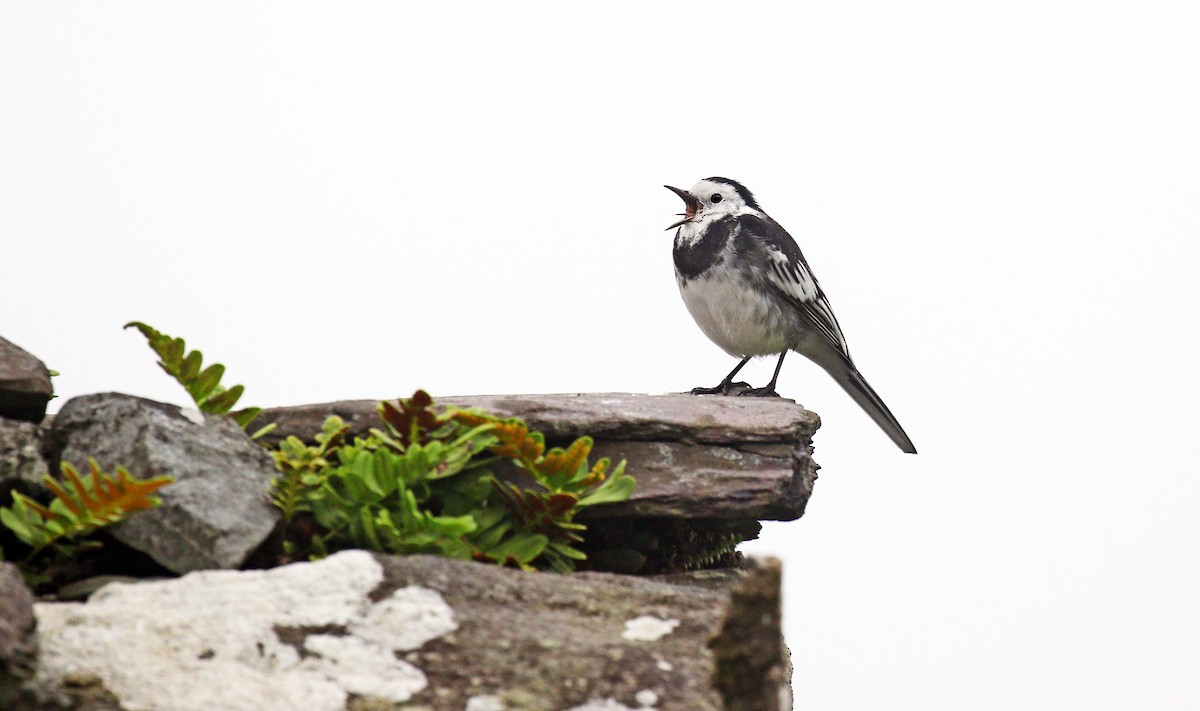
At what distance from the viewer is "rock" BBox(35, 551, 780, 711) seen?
332 centimetres

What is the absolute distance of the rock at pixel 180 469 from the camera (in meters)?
3.94

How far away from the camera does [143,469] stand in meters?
4.02

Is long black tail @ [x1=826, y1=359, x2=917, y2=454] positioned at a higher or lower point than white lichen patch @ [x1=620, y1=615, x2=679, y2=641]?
higher

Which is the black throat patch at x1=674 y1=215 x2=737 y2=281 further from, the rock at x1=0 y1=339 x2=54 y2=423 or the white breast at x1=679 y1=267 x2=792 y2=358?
the rock at x1=0 y1=339 x2=54 y2=423

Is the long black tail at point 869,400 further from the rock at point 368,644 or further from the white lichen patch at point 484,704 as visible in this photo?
the white lichen patch at point 484,704

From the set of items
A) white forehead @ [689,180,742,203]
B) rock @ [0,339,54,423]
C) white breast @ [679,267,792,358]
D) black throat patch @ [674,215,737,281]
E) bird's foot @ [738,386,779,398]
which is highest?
white forehead @ [689,180,742,203]

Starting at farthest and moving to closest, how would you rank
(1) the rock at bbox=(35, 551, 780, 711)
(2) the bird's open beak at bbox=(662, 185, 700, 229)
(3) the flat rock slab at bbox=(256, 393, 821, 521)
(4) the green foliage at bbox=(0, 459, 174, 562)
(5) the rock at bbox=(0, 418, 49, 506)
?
(2) the bird's open beak at bbox=(662, 185, 700, 229)
(3) the flat rock slab at bbox=(256, 393, 821, 521)
(5) the rock at bbox=(0, 418, 49, 506)
(4) the green foliage at bbox=(0, 459, 174, 562)
(1) the rock at bbox=(35, 551, 780, 711)

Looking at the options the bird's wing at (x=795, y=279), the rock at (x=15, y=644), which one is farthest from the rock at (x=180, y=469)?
the bird's wing at (x=795, y=279)

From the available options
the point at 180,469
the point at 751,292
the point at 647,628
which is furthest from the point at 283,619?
the point at 751,292

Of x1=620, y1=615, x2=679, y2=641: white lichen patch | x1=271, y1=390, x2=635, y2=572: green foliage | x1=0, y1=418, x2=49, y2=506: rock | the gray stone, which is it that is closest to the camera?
the gray stone

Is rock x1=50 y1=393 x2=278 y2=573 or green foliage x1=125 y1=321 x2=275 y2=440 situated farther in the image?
green foliage x1=125 y1=321 x2=275 y2=440

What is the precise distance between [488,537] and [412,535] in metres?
0.34

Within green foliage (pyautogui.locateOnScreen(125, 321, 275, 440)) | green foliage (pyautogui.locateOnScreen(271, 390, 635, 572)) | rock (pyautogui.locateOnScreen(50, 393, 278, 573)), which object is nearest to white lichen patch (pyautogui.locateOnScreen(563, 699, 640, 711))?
green foliage (pyautogui.locateOnScreen(271, 390, 635, 572))

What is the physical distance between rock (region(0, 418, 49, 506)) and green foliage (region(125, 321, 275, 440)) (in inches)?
26.6
